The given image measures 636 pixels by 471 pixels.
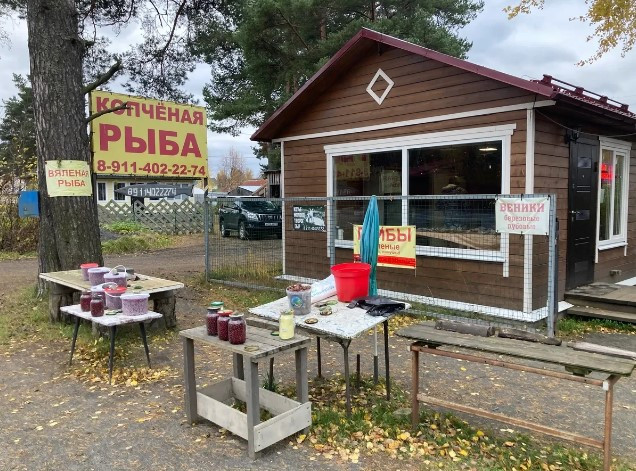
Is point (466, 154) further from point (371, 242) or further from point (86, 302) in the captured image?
point (86, 302)

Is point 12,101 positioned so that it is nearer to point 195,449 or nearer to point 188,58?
point 188,58

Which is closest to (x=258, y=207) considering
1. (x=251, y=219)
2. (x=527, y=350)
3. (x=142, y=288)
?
(x=251, y=219)

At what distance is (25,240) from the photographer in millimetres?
13875

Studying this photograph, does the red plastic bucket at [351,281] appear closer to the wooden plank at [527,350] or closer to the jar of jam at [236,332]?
the wooden plank at [527,350]

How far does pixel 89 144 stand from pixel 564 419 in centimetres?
692

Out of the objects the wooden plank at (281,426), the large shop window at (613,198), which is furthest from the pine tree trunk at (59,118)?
the large shop window at (613,198)

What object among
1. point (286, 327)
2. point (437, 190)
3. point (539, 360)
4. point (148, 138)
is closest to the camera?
point (539, 360)

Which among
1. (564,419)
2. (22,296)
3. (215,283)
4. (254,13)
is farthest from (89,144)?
(254,13)

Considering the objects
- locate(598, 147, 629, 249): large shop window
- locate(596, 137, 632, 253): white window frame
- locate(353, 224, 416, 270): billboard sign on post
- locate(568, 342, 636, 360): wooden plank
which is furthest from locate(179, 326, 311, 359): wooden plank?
locate(598, 147, 629, 249): large shop window

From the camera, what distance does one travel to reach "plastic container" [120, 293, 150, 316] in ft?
14.8

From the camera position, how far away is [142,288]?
5535 mm

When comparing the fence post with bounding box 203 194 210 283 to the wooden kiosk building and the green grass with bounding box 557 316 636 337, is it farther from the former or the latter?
the green grass with bounding box 557 316 636 337

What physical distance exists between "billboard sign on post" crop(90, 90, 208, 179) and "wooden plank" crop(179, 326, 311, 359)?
4.93 m

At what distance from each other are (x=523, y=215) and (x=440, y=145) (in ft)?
6.28
